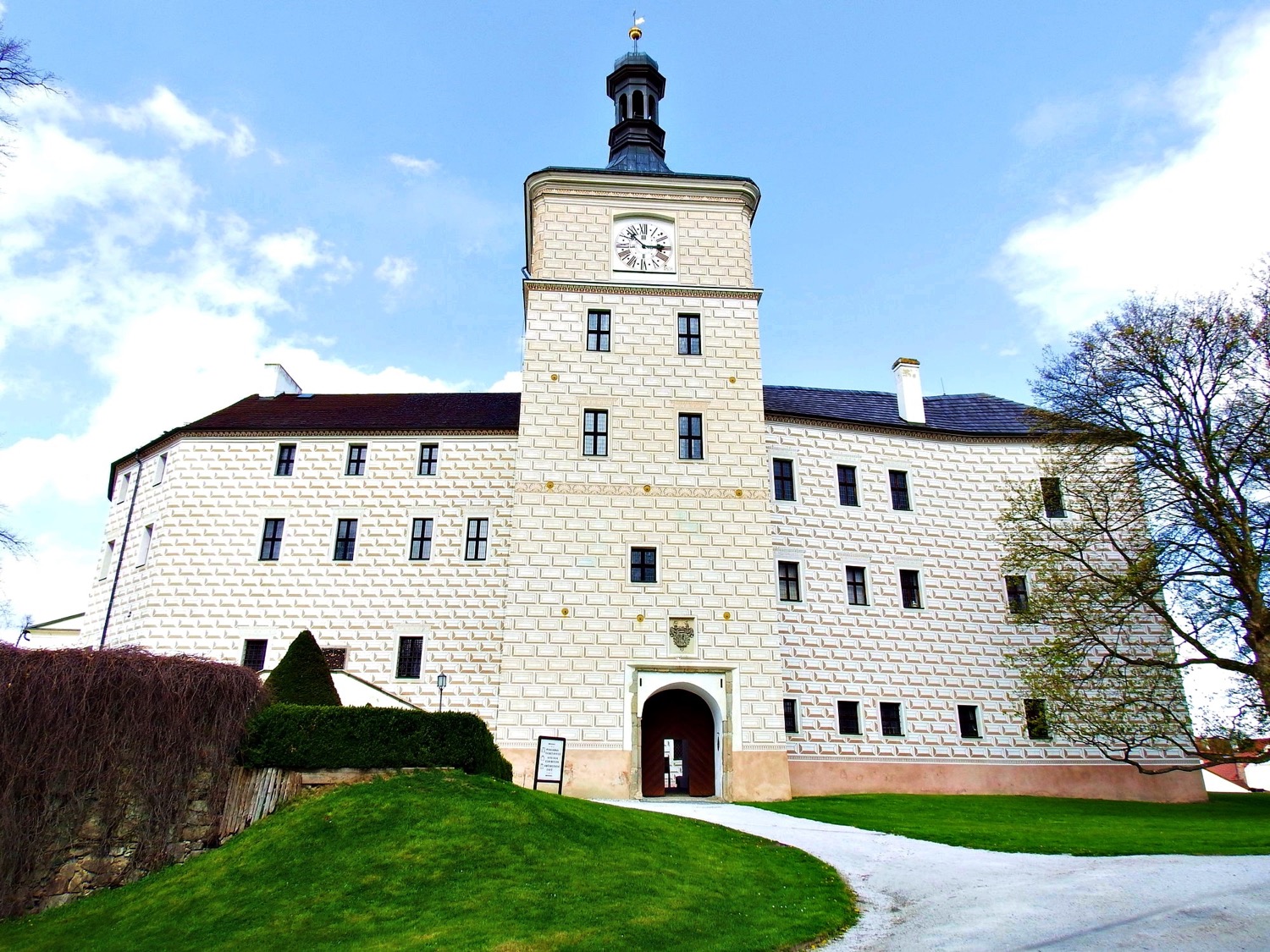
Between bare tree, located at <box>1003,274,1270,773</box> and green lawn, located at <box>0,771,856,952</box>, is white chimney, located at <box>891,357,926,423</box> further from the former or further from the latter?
green lawn, located at <box>0,771,856,952</box>

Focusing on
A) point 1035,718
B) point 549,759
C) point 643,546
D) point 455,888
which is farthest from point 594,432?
point 455,888

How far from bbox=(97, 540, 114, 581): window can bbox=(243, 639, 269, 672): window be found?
19.7 feet

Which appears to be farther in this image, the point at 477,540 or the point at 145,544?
the point at 145,544

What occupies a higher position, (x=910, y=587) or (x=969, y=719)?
(x=910, y=587)

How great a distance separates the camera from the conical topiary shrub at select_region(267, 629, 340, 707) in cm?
1252

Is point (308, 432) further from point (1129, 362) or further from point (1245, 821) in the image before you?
Result: point (1245, 821)

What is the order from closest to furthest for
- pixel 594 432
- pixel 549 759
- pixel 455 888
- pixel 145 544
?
pixel 455 888, pixel 549 759, pixel 594 432, pixel 145 544

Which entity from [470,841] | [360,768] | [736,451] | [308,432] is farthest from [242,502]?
[470,841]

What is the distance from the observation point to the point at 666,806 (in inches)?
647

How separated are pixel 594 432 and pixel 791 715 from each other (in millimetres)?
7854

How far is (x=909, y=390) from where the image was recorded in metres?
25.1

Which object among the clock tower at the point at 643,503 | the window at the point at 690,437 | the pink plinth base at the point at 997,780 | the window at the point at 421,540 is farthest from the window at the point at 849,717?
the window at the point at 421,540

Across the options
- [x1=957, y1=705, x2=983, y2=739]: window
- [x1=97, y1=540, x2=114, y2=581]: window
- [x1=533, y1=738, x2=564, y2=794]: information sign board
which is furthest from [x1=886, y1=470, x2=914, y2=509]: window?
[x1=97, y1=540, x2=114, y2=581]: window

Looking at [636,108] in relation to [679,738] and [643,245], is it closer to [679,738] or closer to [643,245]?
[643,245]
